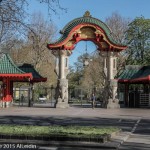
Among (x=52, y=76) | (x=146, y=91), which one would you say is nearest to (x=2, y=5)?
(x=146, y=91)

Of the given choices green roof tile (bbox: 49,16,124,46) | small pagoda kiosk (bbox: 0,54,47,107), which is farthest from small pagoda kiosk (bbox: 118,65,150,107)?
small pagoda kiosk (bbox: 0,54,47,107)

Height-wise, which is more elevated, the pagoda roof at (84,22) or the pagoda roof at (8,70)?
the pagoda roof at (84,22)

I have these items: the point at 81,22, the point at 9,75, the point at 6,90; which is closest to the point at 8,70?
the point at 9,75

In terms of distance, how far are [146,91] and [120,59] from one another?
14.6 metres

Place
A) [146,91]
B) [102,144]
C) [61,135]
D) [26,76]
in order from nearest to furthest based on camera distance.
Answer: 1. [102,144]
2. [61,135]
3. [26,76]
4. [146,91]

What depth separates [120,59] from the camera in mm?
62562

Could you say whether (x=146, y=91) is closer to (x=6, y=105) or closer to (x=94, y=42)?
(x=94, y=42)

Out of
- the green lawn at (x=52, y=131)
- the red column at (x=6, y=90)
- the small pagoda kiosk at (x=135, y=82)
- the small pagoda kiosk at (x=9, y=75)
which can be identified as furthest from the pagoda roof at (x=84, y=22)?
the green lawn at (x=52, y=131)

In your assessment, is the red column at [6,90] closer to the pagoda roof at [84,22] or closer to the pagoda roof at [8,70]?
the pagoda roof at [8,70]

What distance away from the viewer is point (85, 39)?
142ft

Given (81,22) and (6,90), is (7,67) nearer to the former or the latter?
(6,90)

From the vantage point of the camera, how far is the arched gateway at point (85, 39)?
42.2m

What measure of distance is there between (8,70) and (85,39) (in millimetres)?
9136

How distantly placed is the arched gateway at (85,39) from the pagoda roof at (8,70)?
3.89 metres
